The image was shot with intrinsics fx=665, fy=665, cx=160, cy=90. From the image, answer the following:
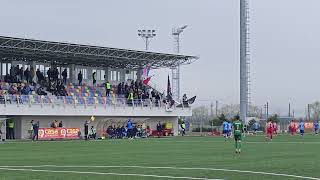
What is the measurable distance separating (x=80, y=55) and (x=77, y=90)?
353cm

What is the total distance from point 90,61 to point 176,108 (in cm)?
1056

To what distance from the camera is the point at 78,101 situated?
6256 cm

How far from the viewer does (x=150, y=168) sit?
2038 cm

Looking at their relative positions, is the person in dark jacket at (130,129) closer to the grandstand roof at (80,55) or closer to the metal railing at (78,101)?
the metal railing at (78,101)

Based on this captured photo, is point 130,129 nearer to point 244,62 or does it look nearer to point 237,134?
point 244,62

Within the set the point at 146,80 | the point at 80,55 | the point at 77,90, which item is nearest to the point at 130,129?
the point at 77,90

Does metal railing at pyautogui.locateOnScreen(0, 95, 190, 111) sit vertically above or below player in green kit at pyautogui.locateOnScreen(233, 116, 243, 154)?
above

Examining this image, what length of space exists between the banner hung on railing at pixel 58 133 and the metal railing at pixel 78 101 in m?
2.76

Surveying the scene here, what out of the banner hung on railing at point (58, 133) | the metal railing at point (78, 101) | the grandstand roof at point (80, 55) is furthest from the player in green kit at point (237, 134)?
the grandstand roof at point (80, 55)

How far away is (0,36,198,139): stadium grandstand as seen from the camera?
58.7 meters

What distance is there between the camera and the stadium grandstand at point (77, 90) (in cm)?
5866

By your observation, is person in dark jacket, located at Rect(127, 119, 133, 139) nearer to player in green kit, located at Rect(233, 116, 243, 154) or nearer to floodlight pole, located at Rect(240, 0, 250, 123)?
floodlight pole, located at Rect(240, 0, 250, 123)

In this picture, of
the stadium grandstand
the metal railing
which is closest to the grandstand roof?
the stadium grandstand

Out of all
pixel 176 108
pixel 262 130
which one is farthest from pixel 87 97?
pixel 262 130
